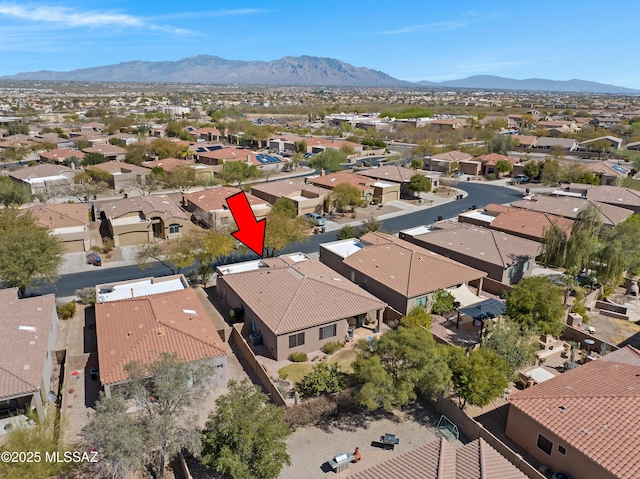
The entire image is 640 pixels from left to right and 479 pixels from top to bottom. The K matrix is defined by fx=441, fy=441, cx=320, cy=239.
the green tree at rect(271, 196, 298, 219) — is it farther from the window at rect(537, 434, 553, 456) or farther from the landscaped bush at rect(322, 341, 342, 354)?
the window at rect(537, 434, 553, 456)

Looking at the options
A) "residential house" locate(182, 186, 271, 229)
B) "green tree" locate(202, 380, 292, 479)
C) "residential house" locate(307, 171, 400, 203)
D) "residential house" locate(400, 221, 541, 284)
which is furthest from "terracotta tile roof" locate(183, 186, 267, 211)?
"green tree" locate(202, 380, 292, 479)

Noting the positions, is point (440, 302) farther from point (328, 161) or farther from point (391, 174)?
point (328, 161)

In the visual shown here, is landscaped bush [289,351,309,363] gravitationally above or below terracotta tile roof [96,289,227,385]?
below

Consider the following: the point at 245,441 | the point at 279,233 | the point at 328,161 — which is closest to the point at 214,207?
the point at 279,233

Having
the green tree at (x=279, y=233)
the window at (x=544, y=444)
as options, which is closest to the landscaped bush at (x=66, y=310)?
the green tree at (x=279, y=233)

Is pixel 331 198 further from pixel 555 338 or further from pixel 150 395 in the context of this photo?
pixel 150 395

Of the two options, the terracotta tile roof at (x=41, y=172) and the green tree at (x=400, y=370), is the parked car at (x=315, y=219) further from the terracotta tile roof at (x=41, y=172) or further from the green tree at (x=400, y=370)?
the terracotta tile roof at (x=41, y=172)

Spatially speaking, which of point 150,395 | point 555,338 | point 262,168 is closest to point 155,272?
point 150,395
